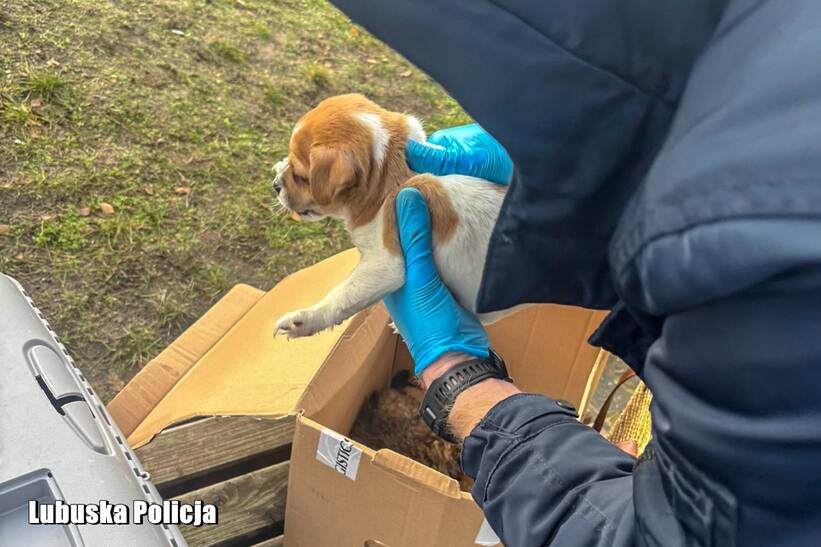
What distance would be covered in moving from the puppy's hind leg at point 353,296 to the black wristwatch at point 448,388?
0.45m

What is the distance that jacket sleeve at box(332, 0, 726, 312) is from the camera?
3.01ft

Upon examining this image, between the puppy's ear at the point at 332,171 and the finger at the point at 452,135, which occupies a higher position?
the finger at the point at 452,135

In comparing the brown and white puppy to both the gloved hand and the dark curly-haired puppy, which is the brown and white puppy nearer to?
the gloved hand

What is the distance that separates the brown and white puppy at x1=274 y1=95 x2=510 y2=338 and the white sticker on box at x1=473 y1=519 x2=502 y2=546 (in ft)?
2.55

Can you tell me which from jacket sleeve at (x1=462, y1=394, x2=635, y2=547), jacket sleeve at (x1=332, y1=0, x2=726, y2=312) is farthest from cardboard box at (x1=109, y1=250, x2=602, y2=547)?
jacket sleeve at (x1=332, y1=0, x2=726, y2=312)

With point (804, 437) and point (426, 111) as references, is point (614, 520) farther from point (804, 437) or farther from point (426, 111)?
point (426, 111)

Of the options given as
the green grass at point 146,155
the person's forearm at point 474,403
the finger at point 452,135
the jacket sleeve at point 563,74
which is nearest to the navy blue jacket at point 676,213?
the jacket sleeve at point 563,74

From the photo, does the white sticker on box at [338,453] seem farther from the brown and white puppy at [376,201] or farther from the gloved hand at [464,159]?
the gloved hand at [464,159]

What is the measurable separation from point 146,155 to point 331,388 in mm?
2293

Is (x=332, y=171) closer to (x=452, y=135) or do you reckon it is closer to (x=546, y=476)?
(x=452, y=135)

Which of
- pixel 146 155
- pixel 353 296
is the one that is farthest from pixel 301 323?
pixel 146 155

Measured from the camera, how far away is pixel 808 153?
2.25 feet

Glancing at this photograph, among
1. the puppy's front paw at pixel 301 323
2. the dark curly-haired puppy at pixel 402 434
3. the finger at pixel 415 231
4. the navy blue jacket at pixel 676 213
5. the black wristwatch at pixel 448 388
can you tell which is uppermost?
the navy blue jacket at pixel 676 213

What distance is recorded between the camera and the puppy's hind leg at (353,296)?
234 cm
